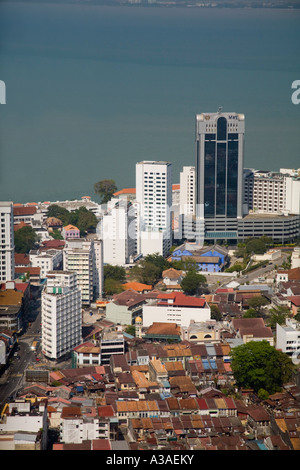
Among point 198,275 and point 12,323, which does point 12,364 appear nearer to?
point 12,323

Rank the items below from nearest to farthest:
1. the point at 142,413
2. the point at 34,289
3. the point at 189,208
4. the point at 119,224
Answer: the point at 142,413, the point at 34,289, the point at 119,224, the point at 189,208

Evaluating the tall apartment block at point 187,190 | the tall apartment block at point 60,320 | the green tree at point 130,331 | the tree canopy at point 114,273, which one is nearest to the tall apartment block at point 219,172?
the tall apartment block at point 187,190

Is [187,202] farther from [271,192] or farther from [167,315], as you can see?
[167,315]

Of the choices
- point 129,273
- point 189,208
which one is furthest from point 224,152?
point 129,273

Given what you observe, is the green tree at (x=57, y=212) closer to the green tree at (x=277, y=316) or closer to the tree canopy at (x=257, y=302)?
the tree canopy at (x=257, y=302)

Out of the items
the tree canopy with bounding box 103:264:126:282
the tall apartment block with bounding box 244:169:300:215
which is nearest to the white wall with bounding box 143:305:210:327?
the tree canopy with bounding box 103:264:126:282

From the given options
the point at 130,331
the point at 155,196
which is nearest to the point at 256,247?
the point at 155,196
